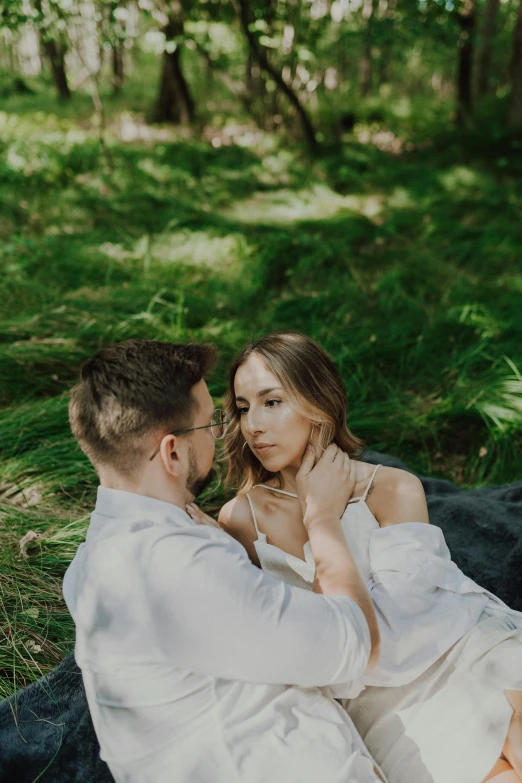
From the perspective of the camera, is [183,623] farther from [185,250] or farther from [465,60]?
[465,60]

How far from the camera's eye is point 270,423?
2.50 metres

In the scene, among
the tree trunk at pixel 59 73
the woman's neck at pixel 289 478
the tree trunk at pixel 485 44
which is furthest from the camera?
the tree trunk at pixel 59 73

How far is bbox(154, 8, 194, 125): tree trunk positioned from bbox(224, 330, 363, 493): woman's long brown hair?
8714 millimetres

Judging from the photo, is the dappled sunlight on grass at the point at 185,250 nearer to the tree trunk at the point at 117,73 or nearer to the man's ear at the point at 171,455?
the man's ear at the point at 171,455

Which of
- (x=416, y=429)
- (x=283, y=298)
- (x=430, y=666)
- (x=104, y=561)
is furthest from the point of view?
(x=283, y=298)

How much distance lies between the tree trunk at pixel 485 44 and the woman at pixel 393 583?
10597 millimetres

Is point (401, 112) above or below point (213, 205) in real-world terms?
above

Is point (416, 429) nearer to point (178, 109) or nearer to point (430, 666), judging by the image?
point (430, 666)

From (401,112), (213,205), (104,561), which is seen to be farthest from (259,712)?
(401,112)

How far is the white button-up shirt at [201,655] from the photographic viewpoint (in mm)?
1463

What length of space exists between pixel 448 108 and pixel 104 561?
11.3 metres

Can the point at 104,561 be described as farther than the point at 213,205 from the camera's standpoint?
No

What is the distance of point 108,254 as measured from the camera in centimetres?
599

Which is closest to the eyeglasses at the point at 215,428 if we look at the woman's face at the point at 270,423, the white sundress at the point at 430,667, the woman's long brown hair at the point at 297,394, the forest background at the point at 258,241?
the woman's face at the point at 270,423
